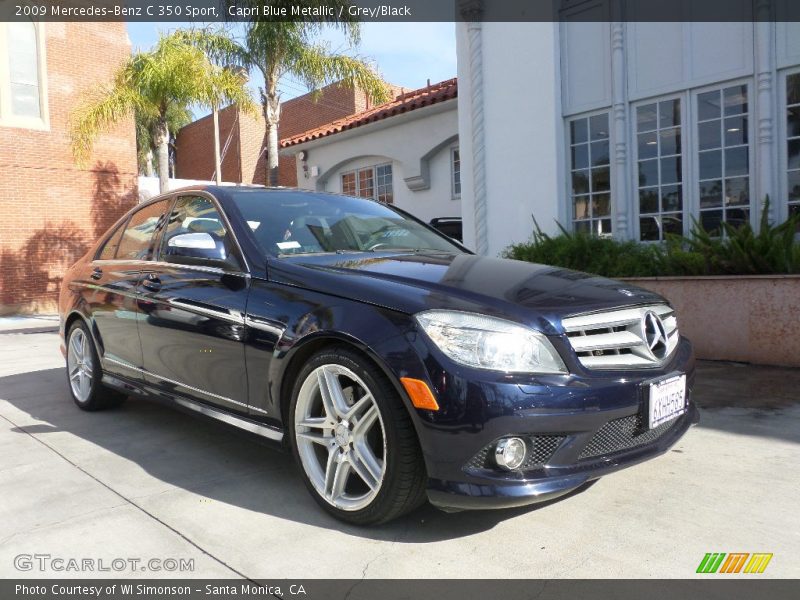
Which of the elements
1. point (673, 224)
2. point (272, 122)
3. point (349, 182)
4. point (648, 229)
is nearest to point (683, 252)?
point (673, 224)

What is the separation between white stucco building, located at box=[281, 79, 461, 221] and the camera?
1274 cm

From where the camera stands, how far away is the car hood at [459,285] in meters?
2.76

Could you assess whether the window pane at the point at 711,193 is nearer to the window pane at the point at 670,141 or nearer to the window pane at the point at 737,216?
the window pane at the point at 737,216

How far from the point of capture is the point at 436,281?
2.99 metres

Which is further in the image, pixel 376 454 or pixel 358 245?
pixel 358 245

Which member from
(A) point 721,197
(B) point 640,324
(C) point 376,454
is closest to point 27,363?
(C) point 376,454

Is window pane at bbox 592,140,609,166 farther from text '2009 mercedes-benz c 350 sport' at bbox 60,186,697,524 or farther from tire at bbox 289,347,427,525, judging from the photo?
tire at bbox 289,347,427,525

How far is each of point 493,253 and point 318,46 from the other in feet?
20.2

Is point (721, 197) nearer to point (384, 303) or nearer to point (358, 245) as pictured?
point (358, 245)

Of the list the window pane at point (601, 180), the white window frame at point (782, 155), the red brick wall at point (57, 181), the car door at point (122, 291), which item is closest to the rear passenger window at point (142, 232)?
the car door at point (122, 291)

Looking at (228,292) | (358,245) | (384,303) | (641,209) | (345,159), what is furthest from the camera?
(345,159)

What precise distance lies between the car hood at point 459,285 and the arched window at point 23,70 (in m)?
15.0

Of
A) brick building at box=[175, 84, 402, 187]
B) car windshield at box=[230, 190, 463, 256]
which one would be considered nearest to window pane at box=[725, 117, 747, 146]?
car windshield at box=[230, 190, 463, 256]
